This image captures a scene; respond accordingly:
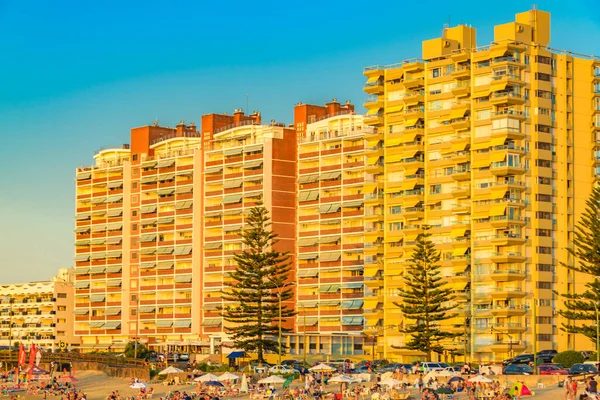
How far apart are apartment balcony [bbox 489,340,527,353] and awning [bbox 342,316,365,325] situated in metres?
24.5

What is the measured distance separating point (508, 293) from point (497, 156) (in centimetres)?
1181

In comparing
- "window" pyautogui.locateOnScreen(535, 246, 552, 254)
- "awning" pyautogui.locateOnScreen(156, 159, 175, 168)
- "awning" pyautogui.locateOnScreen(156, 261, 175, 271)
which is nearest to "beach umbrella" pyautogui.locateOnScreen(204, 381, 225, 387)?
"window" pyautogui.locateOnScreen(535, 246, 552, 254)

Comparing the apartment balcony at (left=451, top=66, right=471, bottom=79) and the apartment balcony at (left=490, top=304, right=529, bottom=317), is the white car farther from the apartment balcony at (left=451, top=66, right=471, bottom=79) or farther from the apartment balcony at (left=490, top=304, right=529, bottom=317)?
the apartment balcony at (left=451, top=66, right=471, bottom=79)

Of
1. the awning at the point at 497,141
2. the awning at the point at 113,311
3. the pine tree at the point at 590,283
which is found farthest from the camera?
the awning at the point at 113,311

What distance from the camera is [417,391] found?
3130 inches

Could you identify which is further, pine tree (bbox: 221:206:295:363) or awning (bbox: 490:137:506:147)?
pine tree (bbox: 221:206:295:363)

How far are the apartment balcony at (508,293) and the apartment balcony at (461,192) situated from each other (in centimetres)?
920

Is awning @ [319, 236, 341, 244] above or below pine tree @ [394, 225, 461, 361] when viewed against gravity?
→ above

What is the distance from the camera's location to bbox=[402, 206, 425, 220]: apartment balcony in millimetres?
115562

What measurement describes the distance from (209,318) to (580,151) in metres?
49.9

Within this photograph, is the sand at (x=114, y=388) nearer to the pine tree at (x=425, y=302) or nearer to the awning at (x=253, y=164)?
the pine tree at (x=425, y=302)

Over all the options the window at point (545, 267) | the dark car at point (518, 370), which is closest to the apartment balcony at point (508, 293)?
the window at point (545, 267)

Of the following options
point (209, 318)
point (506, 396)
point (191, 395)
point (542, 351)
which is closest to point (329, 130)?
point (209, 318)

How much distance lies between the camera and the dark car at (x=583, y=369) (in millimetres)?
83062
